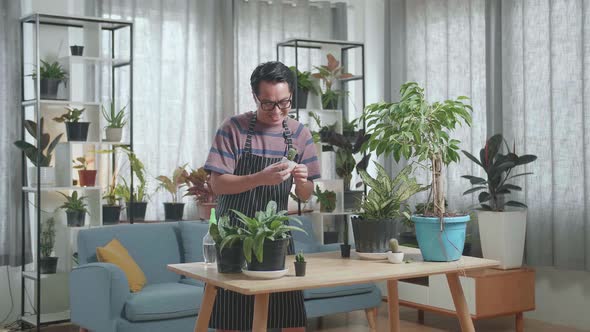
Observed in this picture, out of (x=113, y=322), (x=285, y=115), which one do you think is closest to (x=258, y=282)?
(x=285, y=115)

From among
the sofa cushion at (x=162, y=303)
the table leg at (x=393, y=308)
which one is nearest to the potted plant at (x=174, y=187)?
the sofa cushion at (x=162, y=303)

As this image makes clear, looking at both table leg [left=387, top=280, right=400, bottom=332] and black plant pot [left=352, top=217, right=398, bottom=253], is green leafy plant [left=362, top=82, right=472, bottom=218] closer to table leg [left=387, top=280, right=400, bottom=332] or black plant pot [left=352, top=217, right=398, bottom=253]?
black plant pot [left=352, top=217, right=398, bottom=253]

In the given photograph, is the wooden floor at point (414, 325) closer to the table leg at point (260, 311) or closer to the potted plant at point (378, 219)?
the potted plant at point (378, 219)

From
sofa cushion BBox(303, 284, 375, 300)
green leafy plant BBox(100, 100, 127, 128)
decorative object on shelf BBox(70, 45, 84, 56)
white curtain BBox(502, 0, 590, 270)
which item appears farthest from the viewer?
green leafy plant BBox(100, 100, 127, 128)

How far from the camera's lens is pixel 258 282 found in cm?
245

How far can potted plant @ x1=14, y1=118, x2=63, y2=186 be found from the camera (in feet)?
17.2

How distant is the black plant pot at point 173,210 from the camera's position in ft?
19.6

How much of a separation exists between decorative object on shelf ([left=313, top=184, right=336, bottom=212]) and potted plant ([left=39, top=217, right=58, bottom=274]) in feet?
6.86

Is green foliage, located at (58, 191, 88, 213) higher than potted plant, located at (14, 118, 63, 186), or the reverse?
potted plant, located at (14, 118, 63, 186)

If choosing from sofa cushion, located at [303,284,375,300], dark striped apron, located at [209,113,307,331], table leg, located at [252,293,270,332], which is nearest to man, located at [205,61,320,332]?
dark striped apron, located at [209,113,307,331]

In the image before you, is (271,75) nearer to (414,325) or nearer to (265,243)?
(265,243)

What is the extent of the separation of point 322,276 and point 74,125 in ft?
10.9

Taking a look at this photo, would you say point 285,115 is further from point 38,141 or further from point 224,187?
point 38,141

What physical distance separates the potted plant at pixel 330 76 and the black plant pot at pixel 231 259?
3951mm
